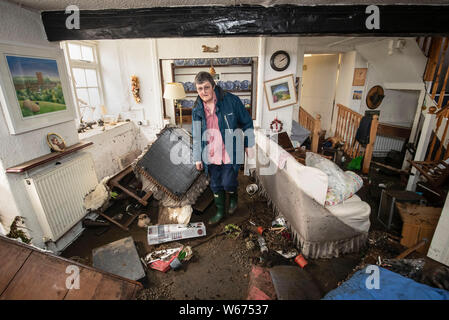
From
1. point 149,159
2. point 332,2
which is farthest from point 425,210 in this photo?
point 149,159

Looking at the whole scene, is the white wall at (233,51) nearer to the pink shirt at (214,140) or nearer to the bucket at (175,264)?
the pink shirt at (214,140)

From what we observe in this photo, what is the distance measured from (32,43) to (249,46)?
2.84m

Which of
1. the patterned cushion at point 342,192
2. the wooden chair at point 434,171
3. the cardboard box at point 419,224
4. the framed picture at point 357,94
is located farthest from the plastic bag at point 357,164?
the patterned cushion at point 342,192

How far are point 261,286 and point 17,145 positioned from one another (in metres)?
2.27

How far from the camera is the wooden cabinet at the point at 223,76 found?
4.53 metres

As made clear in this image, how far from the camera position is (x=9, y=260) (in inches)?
51.9

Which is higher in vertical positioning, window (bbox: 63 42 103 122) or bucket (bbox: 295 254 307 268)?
window (bbox: 63 42 103 122)

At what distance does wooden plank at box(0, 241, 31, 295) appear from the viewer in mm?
1257

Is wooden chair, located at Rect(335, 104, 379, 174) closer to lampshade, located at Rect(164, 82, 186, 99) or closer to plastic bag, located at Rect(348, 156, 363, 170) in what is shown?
plastic bag, located at Rect(348, 156, 363, 170)

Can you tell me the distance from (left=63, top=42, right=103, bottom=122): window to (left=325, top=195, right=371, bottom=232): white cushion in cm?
365

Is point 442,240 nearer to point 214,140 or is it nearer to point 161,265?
point 214,140

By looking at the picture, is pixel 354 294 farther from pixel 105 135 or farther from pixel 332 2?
pixel 105 135

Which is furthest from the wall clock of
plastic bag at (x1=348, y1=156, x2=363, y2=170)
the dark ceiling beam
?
plastic bag at (x1=348, y1=156, x2=363, y2=170)

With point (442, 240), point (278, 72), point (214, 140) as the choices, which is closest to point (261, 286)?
point (214, 140)
